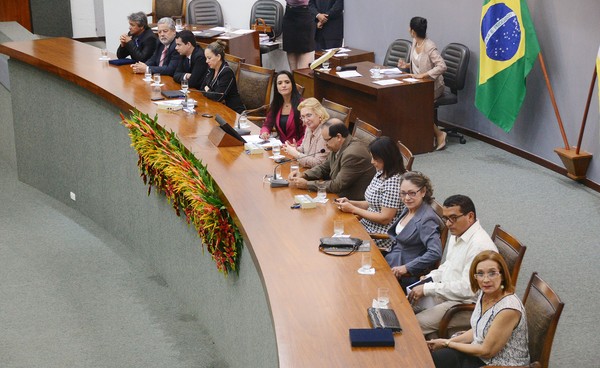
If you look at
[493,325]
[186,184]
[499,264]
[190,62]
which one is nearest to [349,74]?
[190,62]

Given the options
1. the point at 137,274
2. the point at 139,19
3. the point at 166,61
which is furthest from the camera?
the point at 139,19

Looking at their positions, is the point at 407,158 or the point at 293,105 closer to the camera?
the point at 407,158

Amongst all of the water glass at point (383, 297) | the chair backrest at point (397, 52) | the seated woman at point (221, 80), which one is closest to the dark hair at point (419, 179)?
the water glass at point (383, 297)

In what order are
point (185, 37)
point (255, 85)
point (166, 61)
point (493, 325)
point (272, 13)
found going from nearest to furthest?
point (493, 325)
point (255, 85)
point (185, 37)
point (166, 61)
point (272, 13)

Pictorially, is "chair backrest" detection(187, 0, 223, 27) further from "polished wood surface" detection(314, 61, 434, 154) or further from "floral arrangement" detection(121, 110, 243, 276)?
"floral arrangement" detection(121, 110, 243, 276)

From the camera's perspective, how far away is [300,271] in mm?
4113

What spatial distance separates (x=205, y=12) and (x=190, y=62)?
4.29 metres

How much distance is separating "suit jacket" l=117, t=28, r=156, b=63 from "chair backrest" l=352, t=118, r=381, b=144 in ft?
11.8

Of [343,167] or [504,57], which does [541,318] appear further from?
[504,57]

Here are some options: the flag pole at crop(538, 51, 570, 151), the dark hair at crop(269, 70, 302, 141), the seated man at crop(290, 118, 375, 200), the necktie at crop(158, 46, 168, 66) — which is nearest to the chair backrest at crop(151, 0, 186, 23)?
the necktie at crop(158, 46, 168, 66)

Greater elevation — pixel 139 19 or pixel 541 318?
pixel 139 19

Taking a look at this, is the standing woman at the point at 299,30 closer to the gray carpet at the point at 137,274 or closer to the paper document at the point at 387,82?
the paper document at the point at 387,82

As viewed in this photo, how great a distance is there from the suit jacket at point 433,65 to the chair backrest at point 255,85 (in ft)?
5.98

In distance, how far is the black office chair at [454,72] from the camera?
9078 millimetres
